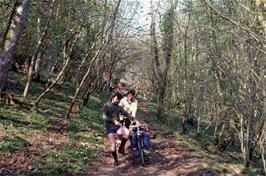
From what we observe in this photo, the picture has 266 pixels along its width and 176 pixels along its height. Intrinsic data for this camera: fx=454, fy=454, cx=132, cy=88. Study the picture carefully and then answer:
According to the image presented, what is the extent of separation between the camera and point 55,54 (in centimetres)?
3428

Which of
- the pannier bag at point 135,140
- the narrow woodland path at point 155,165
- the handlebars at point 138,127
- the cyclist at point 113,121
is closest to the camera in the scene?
the narrow woodland path at point 155,165

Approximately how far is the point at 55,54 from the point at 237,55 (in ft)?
63.0

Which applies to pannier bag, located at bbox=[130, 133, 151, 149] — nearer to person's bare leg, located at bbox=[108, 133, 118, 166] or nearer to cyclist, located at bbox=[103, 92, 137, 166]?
cyclist, located at bbox=[103, 92, 137, 166]

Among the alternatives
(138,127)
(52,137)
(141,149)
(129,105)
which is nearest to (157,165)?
(141,149)

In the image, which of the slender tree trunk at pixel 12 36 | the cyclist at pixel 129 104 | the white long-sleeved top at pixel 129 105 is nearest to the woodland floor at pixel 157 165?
the cyclist at pixel 129 104

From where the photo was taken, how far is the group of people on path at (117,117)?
524 inches

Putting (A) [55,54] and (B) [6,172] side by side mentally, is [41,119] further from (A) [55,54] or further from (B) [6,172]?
(A) [55,54]

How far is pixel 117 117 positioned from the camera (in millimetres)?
13547

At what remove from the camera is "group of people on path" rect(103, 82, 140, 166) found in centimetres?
1332

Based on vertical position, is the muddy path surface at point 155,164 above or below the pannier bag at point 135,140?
below

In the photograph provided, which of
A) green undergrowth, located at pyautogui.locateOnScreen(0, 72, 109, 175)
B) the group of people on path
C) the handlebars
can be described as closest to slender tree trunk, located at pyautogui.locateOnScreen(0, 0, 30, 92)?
green undergrowth, located at pyautogui.locateOnScreen(0, 72, 109, 175)

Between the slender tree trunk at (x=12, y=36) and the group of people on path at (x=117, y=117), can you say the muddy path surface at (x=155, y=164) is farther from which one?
the slender tree trunk at (x=12, y=36)

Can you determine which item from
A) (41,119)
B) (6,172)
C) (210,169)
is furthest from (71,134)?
(6,172)

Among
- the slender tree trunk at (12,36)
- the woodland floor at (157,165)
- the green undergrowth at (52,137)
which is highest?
the slender tree trunk at (12,36)
